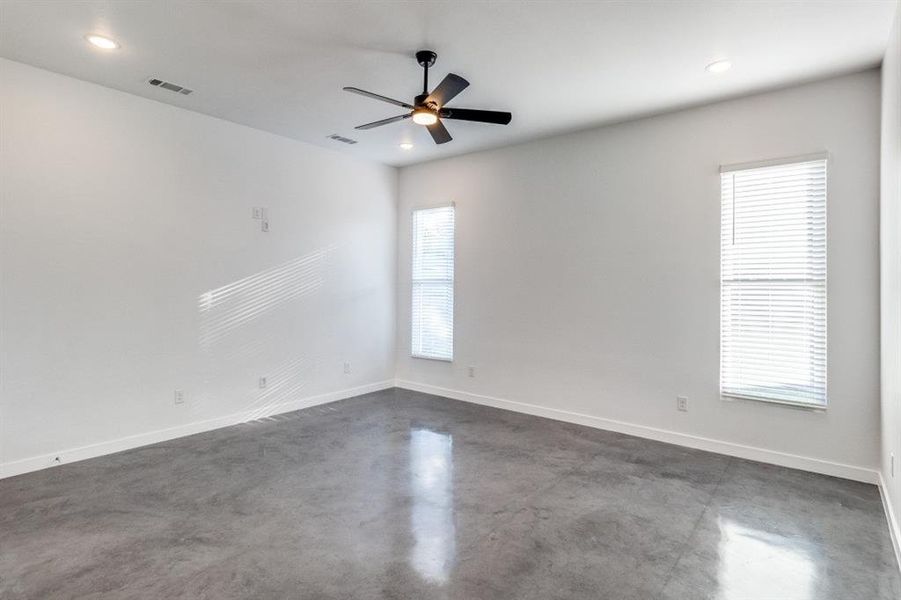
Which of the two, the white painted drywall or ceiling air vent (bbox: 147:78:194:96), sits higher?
ceiling air vent (bbox: 147:78:194:96)

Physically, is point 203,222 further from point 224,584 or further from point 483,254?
point 224,584

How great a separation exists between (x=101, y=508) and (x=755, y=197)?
5150 millimetres

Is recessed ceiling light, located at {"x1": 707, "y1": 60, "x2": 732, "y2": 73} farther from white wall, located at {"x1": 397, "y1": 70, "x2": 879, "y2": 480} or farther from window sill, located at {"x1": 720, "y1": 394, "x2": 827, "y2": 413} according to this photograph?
window sill, located at {"x1": 720, "y1": 394, "x2": 827, "y2": 413}

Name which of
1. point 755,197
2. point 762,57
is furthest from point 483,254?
point 762,57

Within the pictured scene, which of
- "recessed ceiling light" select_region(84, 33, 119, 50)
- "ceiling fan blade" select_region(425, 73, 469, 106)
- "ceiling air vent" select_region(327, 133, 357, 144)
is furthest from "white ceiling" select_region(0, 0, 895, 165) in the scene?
"ceiling air vent" select_region(327, 133, 357, 144)

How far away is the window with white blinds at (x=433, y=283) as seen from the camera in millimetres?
6000

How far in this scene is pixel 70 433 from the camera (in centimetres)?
369

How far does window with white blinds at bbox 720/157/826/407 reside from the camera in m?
3.57

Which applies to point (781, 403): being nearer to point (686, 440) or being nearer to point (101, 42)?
point (686, 440)

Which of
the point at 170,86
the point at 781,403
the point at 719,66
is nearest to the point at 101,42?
the point at 170,86

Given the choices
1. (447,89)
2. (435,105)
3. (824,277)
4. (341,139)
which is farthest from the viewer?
(341,139)

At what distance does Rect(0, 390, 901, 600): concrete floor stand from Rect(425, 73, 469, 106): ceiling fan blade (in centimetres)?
264

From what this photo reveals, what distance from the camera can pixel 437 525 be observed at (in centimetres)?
273

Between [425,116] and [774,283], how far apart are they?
9.80 feet
